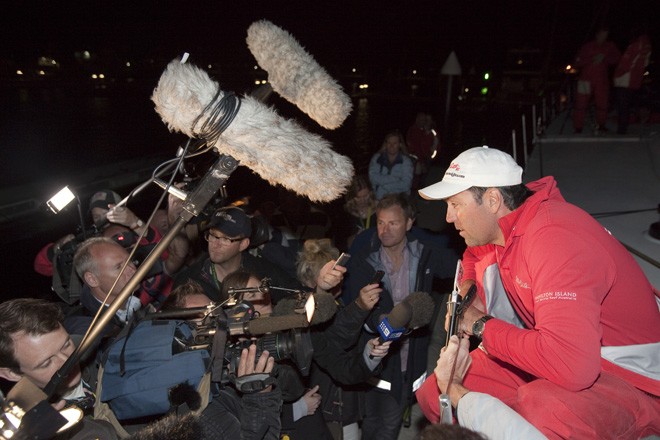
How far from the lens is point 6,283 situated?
924cm

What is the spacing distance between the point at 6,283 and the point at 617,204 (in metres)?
10.8

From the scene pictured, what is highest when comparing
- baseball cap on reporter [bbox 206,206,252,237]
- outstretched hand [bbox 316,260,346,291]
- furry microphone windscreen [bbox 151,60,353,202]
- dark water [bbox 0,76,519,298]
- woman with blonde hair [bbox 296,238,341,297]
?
furry microphone windscreen [bbox 151,60,353,202]

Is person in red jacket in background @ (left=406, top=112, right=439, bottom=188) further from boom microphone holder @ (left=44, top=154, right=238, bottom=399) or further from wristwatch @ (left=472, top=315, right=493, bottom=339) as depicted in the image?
boom microphone holder @ (left=44, top=154, right=238, bottom=399)

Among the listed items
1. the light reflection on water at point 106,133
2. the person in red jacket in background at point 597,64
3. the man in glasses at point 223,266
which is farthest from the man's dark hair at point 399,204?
the light reflection on water at point 106,133

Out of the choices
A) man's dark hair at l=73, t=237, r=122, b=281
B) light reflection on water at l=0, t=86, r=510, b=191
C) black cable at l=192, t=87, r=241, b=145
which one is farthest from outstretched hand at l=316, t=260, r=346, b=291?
light reflection on water at l=0, t=86, r=510, b=191

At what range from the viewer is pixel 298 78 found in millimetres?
1632

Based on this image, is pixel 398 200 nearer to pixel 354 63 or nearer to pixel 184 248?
pixel 184 248

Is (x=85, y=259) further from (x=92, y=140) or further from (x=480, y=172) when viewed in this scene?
(x=92, y=140)

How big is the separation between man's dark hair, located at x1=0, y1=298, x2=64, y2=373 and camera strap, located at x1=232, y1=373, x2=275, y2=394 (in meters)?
0.96

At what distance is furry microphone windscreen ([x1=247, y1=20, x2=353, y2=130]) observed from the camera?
1.62 metres

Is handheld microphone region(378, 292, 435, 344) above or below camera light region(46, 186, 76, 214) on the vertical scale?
below

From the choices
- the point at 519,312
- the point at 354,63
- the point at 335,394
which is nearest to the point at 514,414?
the point at 519,312

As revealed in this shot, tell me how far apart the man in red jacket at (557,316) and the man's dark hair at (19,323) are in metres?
1.90

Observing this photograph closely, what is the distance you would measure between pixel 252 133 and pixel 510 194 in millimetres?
1421
